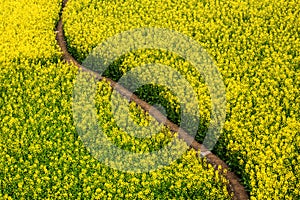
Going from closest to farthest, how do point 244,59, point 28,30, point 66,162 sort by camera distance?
point 66,162 < point 244,59 < point 28,30

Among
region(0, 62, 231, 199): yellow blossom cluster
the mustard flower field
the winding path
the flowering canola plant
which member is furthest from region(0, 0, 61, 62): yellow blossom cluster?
region(0, 62, 231, 199): yellow blossom cluster

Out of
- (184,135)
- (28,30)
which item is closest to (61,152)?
(184,135)

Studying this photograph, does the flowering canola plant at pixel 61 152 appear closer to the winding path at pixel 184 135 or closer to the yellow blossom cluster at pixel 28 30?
the winding path at pixel 184 135

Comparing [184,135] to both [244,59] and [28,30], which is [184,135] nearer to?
[244,59]

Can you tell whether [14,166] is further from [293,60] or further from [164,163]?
[293,60]

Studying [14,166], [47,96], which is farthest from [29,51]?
[14,166]

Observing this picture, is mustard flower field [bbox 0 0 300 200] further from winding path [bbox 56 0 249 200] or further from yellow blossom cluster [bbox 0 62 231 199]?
winding path [bbox 56 0 249 200]

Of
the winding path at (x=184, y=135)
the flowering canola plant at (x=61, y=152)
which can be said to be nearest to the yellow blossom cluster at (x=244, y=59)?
the winding path at (x=184, y=135)
